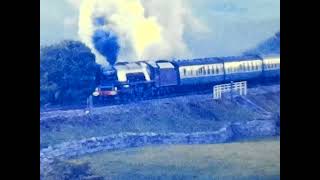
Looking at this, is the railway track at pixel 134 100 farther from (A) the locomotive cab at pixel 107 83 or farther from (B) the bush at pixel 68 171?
(B) the bush at pixel 68 171

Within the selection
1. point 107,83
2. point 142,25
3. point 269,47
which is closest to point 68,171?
point 107,83

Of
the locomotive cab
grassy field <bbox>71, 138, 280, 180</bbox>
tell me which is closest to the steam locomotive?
the locomotive cab

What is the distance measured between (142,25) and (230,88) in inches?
16.6

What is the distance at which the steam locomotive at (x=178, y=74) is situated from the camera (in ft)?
6.95

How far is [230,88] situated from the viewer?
7.33 feet

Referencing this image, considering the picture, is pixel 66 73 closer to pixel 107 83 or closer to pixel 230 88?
pixel 107 83

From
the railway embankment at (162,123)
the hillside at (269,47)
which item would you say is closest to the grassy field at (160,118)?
the railway embankment at (162,123)

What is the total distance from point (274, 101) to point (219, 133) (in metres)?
0.26

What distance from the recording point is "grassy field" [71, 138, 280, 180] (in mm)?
2098

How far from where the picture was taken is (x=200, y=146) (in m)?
2.18
